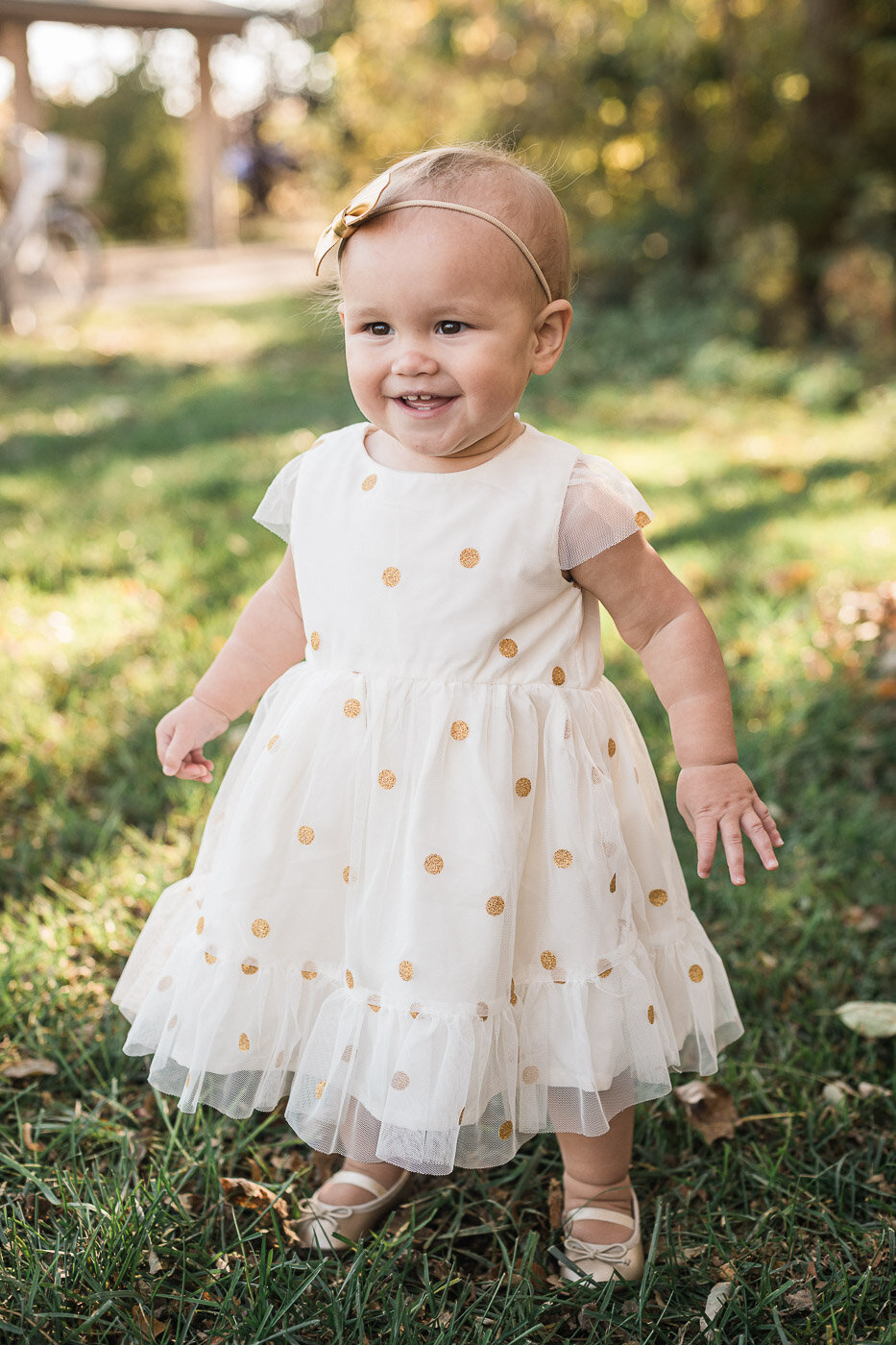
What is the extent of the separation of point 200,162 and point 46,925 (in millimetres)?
14312

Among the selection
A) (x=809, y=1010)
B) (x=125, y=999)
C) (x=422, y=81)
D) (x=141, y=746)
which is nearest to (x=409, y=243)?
(x=125, y=999)

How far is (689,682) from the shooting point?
1.50 metres

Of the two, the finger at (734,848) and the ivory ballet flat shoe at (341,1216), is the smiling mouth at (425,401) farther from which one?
the ivory ballet flat shoe at (341,1216)

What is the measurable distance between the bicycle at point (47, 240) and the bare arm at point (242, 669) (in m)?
8.13

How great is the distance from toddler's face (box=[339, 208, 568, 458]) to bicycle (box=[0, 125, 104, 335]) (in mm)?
8384

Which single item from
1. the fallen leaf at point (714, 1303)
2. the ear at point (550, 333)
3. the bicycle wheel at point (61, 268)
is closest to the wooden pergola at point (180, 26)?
the bicycle wheel at point (61, 268)

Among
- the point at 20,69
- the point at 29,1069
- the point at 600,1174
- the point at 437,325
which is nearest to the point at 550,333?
the point at 437,325

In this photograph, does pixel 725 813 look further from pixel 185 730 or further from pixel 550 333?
pixel 185 730

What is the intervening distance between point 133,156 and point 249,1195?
65.9ft

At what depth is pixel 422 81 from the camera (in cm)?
1204

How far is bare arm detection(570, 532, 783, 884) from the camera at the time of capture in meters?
1.46

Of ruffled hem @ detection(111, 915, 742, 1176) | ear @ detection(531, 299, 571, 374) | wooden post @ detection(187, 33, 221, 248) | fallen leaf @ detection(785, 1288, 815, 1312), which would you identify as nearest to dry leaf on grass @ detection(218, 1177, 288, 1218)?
ruffled hem @ detection(111, 915, 742, 1176)

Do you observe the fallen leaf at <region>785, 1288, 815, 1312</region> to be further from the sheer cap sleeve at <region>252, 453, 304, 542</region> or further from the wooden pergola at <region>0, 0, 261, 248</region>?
the wooden pergola at <region>0, 0, 261, 248</region>

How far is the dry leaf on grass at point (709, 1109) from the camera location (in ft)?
5.96
